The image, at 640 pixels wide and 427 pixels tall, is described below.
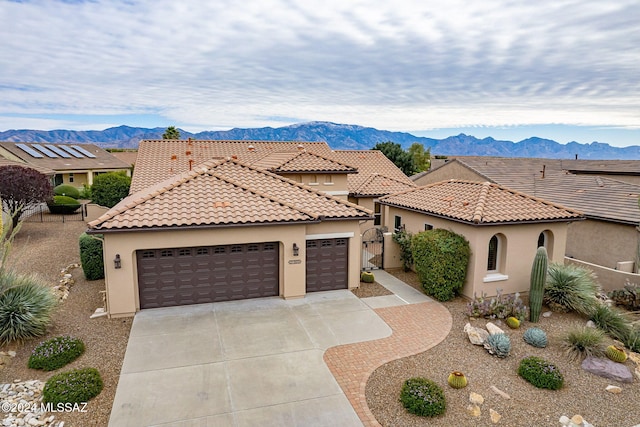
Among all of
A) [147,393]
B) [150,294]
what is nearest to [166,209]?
[150,294]

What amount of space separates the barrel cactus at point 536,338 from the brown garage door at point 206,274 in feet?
26.8

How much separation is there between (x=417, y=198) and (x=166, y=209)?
11180mm

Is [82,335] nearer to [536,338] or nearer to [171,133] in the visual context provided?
[536,338]

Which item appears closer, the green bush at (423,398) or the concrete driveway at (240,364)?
the concrete driveway at (240,364)

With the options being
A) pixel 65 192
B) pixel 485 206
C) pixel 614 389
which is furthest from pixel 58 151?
pixel 614 389

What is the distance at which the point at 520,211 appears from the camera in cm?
1525

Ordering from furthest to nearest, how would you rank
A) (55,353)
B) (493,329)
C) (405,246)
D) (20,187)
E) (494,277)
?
(20,187) → (405,246) → (494,277) → (493,329) → (55,353)

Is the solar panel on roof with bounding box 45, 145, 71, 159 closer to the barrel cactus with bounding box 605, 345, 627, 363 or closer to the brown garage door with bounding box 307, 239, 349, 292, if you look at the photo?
the brown garage door with bounding box 307, 239, 349, 292

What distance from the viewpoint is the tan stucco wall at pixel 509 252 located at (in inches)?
577

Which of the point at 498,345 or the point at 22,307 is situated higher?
the point at 22,307

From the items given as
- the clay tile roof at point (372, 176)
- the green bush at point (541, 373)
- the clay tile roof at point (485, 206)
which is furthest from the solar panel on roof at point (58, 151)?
the green bush at point (541, 373)

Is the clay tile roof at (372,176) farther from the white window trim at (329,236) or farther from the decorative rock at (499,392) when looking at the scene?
the decorative rock at (499,392)

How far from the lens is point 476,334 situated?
11562 millimetres

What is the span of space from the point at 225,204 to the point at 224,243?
1.58 m
